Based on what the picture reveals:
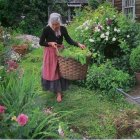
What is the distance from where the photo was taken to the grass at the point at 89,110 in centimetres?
582

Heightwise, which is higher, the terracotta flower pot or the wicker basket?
the wicker basket

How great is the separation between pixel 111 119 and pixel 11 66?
1780 mm

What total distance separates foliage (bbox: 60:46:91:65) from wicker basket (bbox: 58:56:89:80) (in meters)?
0.07

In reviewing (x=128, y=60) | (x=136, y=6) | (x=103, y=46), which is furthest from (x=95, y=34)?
(x=136, y=6)

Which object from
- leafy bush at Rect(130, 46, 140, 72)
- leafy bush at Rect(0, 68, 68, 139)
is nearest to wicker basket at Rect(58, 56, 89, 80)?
leafy bush at Rect(0, 68, 68, 139)

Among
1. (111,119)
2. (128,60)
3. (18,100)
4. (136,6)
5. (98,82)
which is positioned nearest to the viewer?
(18,100)

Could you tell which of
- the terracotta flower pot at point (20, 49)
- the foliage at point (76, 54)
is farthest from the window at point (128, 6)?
the foliage at point (76, 54)

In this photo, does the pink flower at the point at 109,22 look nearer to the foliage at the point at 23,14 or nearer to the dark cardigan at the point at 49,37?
the dark cardigan at the point at 49,37

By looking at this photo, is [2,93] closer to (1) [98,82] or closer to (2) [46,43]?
(2) [46,43]

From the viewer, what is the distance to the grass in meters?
5.82

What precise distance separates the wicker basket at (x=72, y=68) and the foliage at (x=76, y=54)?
0.23 ft

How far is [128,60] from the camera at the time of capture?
904 centimetres

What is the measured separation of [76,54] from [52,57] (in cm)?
76

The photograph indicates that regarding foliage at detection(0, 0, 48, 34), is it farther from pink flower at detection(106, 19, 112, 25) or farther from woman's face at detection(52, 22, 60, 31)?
woman's face at detection(52, 22, 60, 31)
